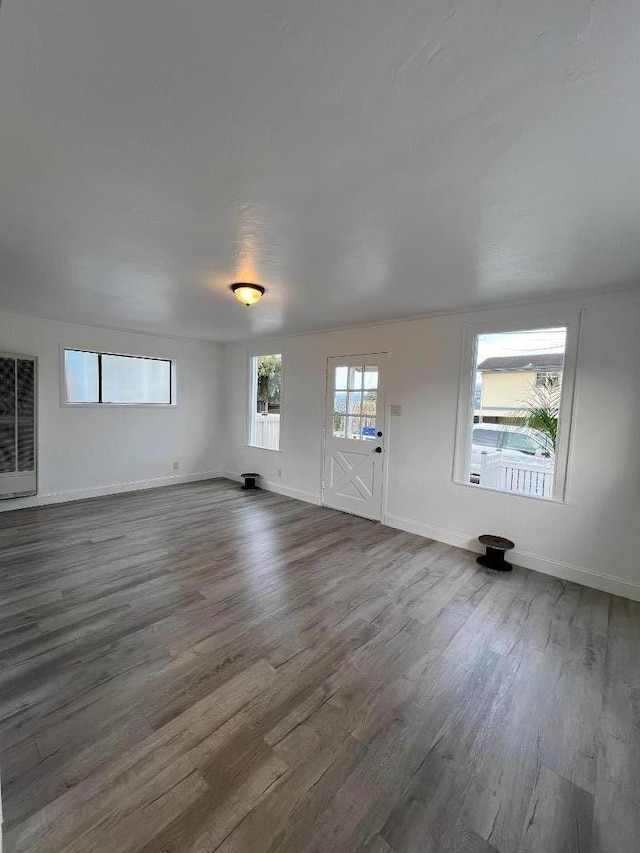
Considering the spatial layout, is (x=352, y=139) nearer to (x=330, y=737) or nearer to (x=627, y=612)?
(x=330, y=737)

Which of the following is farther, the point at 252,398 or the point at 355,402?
the point at 252,398

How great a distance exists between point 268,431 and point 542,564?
166 inches

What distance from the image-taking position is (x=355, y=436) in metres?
4.75

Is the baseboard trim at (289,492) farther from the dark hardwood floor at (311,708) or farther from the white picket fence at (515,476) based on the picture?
the white picket fence at (515,476)

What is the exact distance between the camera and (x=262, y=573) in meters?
3.06

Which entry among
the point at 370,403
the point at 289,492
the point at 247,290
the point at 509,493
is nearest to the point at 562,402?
the point at 509,493

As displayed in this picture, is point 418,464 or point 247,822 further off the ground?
point 418,464

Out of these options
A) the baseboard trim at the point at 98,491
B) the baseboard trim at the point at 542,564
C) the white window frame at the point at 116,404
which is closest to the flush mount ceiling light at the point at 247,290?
the baseboard trim at the point at 542,564

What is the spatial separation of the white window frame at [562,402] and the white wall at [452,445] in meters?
0.05

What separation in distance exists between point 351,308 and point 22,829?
3.92 metres

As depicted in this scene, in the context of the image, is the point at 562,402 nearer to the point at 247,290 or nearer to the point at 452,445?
the point at 452,445

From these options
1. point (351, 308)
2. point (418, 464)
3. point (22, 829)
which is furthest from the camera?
point (418, 464)

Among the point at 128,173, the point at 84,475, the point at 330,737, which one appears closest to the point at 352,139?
the point at 128,173

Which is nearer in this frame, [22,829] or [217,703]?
[22,829]
